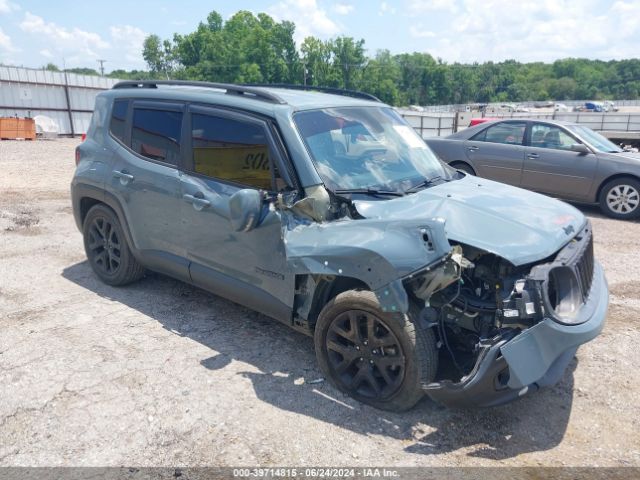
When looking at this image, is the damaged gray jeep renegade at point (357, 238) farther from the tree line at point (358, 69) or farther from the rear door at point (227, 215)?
the tree line at point (358, 69)

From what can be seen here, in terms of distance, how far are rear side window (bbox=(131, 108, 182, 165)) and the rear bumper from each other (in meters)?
2.87

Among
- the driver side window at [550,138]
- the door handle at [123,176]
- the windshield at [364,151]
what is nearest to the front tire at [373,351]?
the windshield at [364,151]

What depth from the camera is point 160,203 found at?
445cm

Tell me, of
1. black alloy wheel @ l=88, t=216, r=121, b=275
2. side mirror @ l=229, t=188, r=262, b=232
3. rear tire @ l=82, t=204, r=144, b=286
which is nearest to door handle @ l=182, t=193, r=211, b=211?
side mirror @ l=229, t=188, r=262, b=232

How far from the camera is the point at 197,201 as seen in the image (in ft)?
13.4

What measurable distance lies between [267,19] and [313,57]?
1236cm

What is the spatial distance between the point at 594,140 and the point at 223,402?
8373 mm

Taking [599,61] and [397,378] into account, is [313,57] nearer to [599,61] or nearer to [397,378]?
[397,378]

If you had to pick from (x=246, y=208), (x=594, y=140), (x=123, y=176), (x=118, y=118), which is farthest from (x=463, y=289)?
(x=594, y=140)

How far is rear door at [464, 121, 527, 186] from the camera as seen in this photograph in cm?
927

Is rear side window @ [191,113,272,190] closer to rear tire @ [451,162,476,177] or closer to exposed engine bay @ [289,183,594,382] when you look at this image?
exposed engine bay @ [289,183,594,382]

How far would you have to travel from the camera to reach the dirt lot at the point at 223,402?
2947 mm

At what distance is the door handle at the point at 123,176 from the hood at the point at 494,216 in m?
2.34

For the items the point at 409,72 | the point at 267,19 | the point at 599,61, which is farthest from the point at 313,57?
the point at 599,61
